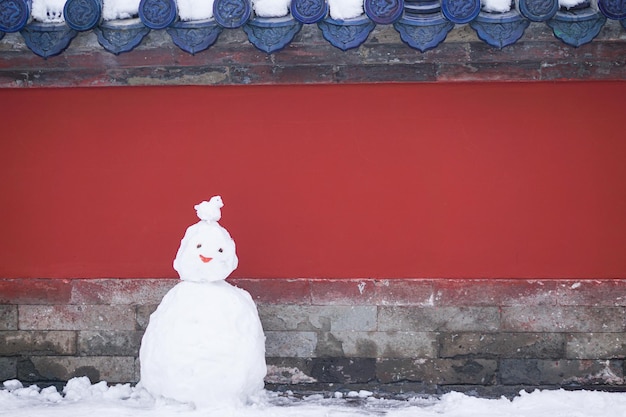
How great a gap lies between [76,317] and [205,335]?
4.27 feet

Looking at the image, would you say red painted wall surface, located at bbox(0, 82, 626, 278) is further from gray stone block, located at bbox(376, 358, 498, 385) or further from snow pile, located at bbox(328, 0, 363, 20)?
snow pile, located at bbox(328, 0, 363, 20)

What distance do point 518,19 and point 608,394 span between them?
8.93 feet

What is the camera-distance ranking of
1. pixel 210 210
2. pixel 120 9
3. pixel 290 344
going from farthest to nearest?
pixel 290 344, pixel 210 210, pixel 120 9

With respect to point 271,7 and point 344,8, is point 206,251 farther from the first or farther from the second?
point 344,8

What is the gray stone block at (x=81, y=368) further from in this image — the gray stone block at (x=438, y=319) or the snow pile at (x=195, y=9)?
the snow pile at (x=195, y=9)

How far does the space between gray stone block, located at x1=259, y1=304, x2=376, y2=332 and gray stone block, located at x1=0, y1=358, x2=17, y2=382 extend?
1.92 m

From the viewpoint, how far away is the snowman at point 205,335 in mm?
5461

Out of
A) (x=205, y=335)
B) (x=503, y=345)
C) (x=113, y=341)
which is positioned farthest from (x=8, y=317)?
(x=503, y=345)

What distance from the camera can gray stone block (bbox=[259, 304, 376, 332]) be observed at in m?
6.11

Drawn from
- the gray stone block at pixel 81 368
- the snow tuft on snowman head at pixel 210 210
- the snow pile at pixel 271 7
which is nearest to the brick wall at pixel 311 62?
the snow pile at pixel 271 7

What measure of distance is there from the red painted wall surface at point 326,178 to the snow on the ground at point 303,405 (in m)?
0.87

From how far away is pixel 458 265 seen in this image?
240 inches

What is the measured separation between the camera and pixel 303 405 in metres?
5.78

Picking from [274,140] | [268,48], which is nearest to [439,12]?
[268,48]
